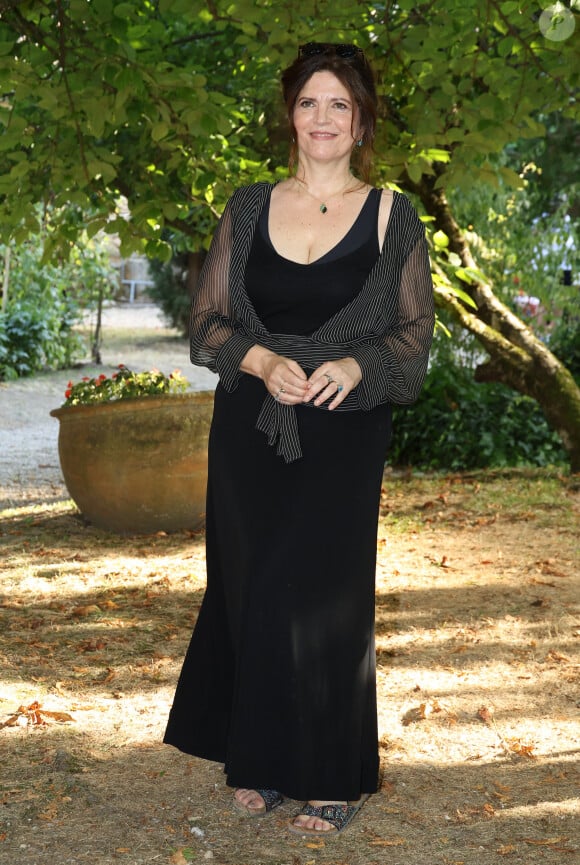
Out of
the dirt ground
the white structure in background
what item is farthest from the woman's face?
the white structure in background

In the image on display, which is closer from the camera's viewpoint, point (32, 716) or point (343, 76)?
point (343, 76)

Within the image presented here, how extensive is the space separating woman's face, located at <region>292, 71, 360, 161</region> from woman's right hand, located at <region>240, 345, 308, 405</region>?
0.56 m

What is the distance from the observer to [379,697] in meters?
4.45

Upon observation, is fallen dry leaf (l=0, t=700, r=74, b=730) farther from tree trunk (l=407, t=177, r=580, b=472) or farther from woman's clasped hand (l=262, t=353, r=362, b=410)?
tree trunk (l=407, t=177, r=580, b=472)

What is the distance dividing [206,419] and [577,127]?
331 inches

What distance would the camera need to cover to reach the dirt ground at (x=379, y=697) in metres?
3.18

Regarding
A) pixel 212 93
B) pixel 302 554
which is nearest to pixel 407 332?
pixel 302 554

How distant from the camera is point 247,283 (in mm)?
3105

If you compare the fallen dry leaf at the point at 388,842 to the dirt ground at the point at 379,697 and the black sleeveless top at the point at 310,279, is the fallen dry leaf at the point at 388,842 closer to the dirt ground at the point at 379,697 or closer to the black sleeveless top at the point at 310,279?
the dirt ground at the point at 379,697

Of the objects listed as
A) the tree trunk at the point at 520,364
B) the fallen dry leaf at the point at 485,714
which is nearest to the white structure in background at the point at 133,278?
the tree trunk at the point at 520,364

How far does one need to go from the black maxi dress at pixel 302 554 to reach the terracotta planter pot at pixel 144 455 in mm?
4233

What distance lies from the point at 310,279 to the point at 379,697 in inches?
79.5

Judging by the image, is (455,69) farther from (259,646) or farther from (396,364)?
(259,646)

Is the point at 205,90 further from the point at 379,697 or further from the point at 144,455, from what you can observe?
the point at 379,697
